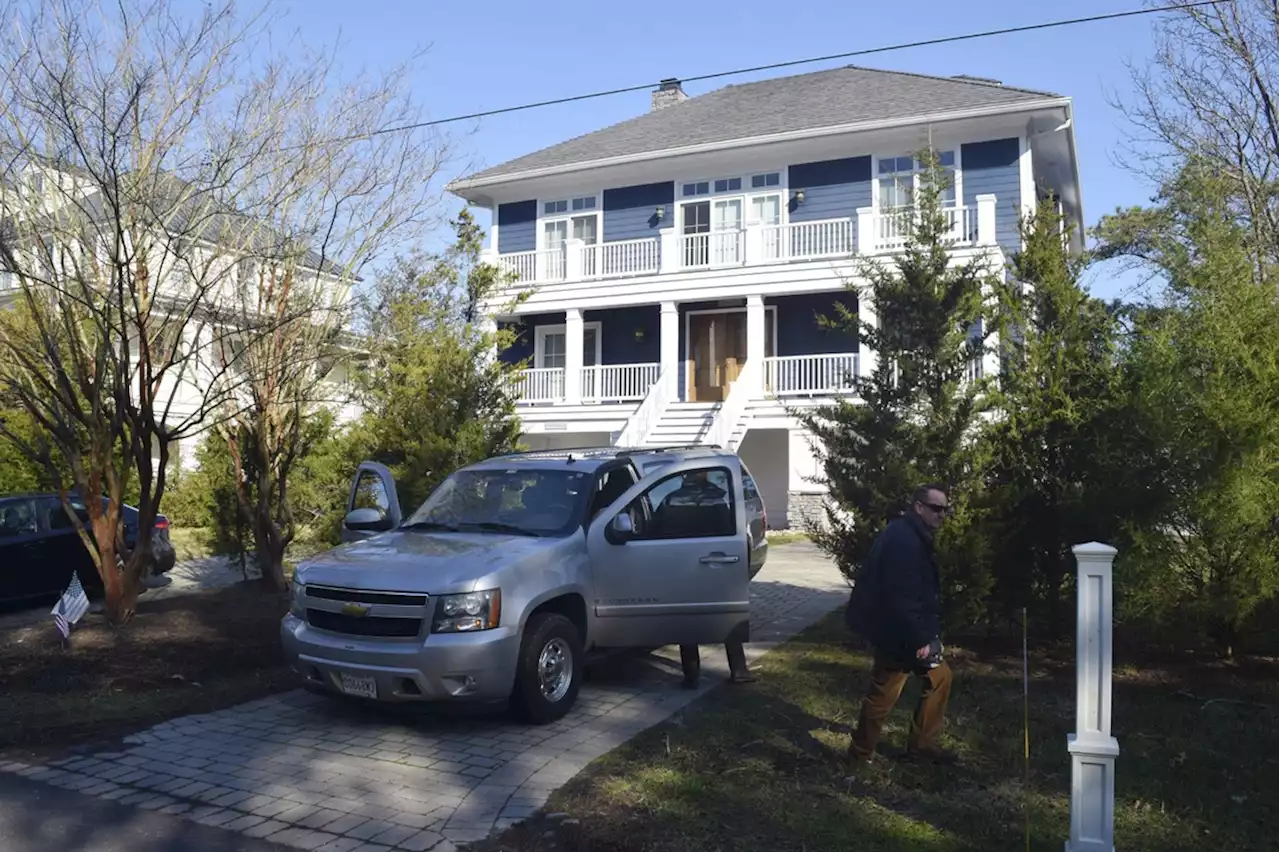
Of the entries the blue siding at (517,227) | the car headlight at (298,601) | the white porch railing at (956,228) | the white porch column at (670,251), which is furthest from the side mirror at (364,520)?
the blue siding at (517,227)

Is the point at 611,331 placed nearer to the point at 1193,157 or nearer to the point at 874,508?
the point at 1193,157

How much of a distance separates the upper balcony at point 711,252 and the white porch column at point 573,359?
562 millimetres

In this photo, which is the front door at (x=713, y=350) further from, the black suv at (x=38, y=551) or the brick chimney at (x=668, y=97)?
the black suv at (x=38, y=551)

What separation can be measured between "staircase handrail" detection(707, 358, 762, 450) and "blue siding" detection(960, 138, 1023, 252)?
231 inches

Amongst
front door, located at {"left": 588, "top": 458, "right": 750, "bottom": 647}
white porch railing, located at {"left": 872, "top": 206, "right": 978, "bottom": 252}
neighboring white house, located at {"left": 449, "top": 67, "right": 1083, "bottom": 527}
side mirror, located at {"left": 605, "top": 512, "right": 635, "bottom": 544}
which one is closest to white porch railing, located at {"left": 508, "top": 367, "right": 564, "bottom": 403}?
neighboring white house, located at {"left": 449, "top": 67, "right": 1083, "bottom": 527}

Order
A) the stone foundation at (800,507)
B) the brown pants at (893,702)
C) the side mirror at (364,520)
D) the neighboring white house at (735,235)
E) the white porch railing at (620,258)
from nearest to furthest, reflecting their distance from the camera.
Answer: the brown pants at (893,702) → the side mirror at (364,520) → the stone foundation at (800,507) → the neighboring white house at (735,235) → the white porch railing at (620,258)

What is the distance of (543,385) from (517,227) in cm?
480

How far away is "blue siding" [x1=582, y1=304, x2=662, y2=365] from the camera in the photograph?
26.1 metres

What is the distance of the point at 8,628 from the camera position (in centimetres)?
1078

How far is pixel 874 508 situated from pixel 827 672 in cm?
149

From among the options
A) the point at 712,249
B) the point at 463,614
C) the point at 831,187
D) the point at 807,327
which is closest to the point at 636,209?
the point at 712,249

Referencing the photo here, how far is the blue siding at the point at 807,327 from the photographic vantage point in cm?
2392

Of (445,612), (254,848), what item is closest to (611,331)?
(445,612)

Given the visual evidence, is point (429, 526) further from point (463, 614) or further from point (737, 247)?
point (737, 247)
